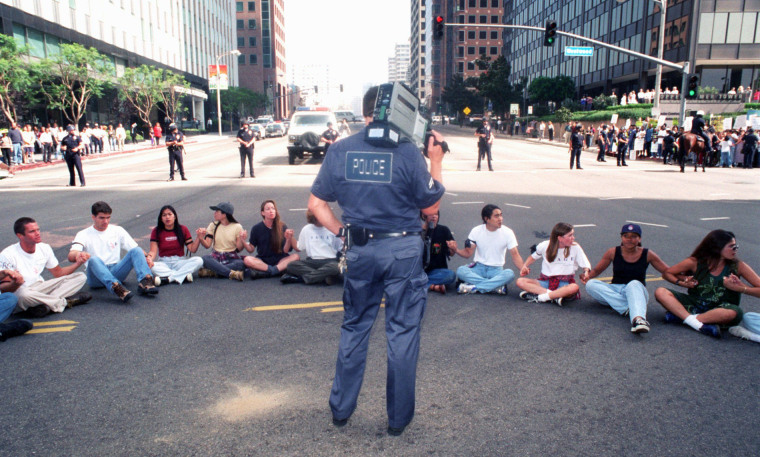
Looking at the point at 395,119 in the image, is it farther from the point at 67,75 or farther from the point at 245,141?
the point at 67,75

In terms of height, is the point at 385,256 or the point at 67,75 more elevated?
the point at 67,75

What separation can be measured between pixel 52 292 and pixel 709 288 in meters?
6.82

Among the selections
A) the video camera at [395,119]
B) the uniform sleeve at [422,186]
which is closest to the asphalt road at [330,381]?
the uniform sleeve at [422,186]

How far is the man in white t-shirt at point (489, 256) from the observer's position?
667cm

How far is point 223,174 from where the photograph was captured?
20.8m

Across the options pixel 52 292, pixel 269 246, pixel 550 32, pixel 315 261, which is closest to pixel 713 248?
pixel 315 261

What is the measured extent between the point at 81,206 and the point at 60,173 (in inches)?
432

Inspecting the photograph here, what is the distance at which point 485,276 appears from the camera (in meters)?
6.83

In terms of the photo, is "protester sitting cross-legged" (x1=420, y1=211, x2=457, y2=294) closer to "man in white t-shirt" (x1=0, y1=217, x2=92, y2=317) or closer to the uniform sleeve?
the uniform sleeve

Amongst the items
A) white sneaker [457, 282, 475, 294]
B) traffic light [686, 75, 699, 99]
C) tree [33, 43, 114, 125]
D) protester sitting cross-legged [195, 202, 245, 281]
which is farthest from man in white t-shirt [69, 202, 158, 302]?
tree [33, 43, 114, 125]

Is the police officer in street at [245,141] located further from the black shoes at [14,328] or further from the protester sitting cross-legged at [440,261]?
the black shoes at [14,328]

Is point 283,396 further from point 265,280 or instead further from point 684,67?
point 684,67

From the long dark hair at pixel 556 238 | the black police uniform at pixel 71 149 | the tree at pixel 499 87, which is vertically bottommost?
the long dark hair at pixel 556 238

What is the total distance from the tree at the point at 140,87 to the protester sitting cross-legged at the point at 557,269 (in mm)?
41998
